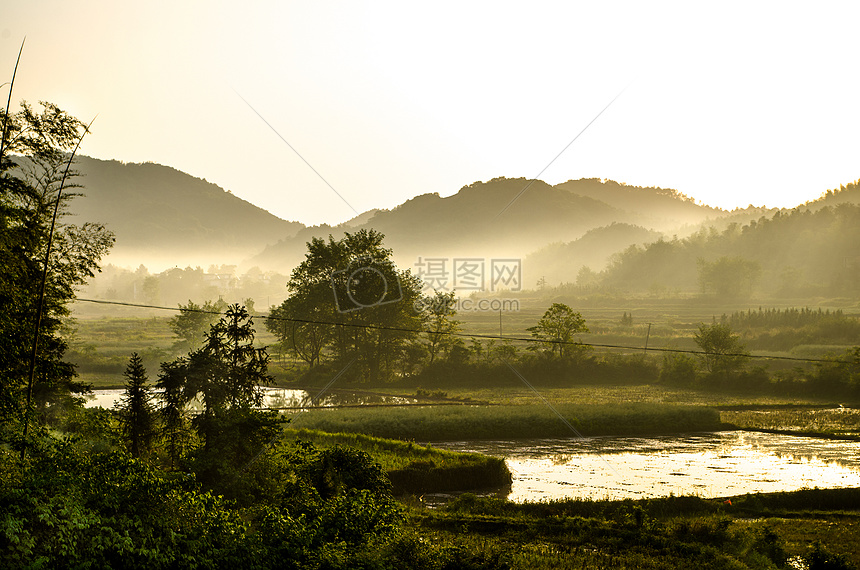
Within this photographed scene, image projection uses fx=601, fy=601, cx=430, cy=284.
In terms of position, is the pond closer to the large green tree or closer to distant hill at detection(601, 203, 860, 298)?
the large green tree

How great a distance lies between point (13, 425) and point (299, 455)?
7246mm

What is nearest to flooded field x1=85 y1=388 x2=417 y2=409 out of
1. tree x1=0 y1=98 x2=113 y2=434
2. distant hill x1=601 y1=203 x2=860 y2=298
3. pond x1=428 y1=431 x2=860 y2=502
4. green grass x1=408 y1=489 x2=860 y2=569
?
pond x1=428 y1=431 x2=860 y2=502

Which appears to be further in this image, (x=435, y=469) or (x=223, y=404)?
(x=435, y=469)

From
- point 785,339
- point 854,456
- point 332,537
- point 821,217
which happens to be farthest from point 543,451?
point 821,217

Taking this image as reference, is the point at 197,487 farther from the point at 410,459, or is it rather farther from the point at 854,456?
the point at 854,456

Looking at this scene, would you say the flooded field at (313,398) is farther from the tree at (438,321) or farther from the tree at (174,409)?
the tree at (174,409)

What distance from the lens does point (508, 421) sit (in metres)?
35.1

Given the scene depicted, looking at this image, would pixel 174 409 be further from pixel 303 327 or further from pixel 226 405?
pixel 303 327

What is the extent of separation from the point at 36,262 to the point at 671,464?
88.1 feet

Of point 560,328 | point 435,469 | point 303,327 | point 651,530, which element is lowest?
point 651,530

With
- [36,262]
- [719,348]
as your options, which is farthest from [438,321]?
[36,262]

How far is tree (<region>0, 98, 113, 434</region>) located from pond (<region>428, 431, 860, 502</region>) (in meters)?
16.5

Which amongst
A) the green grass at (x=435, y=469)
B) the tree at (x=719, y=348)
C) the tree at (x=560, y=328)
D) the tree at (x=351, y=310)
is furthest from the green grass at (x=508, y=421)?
the tree at (x=351, y=310)

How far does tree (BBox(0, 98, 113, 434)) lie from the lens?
51.8ft
